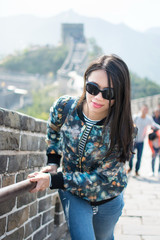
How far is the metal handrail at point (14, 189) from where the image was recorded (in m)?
1.70

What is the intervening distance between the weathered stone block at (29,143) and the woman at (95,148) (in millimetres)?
661

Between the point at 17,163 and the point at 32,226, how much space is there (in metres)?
0.60

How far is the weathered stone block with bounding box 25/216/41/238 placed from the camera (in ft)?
9.12

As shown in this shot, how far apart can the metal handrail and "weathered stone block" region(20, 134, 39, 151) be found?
81 cm

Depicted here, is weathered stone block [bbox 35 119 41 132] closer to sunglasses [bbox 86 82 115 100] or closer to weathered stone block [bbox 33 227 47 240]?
weathered stone block [bbox 33 227 47 240]

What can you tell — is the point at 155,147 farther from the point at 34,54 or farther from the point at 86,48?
the point at 34,54

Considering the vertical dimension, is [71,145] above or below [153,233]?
above

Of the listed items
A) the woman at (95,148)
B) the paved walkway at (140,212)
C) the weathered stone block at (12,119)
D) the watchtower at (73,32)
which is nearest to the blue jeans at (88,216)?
the woman at (95,148)

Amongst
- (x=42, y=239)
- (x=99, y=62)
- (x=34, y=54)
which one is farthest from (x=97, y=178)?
(x=34, y=54)

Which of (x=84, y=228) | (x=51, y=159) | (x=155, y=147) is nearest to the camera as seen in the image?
(x=84, y=228)

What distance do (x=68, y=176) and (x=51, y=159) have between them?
0.29m

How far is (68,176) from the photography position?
6.31 feet

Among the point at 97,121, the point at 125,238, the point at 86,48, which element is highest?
the point at 86,48

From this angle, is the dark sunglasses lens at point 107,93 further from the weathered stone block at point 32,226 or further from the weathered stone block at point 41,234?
the weathered stone block at point 41,234
